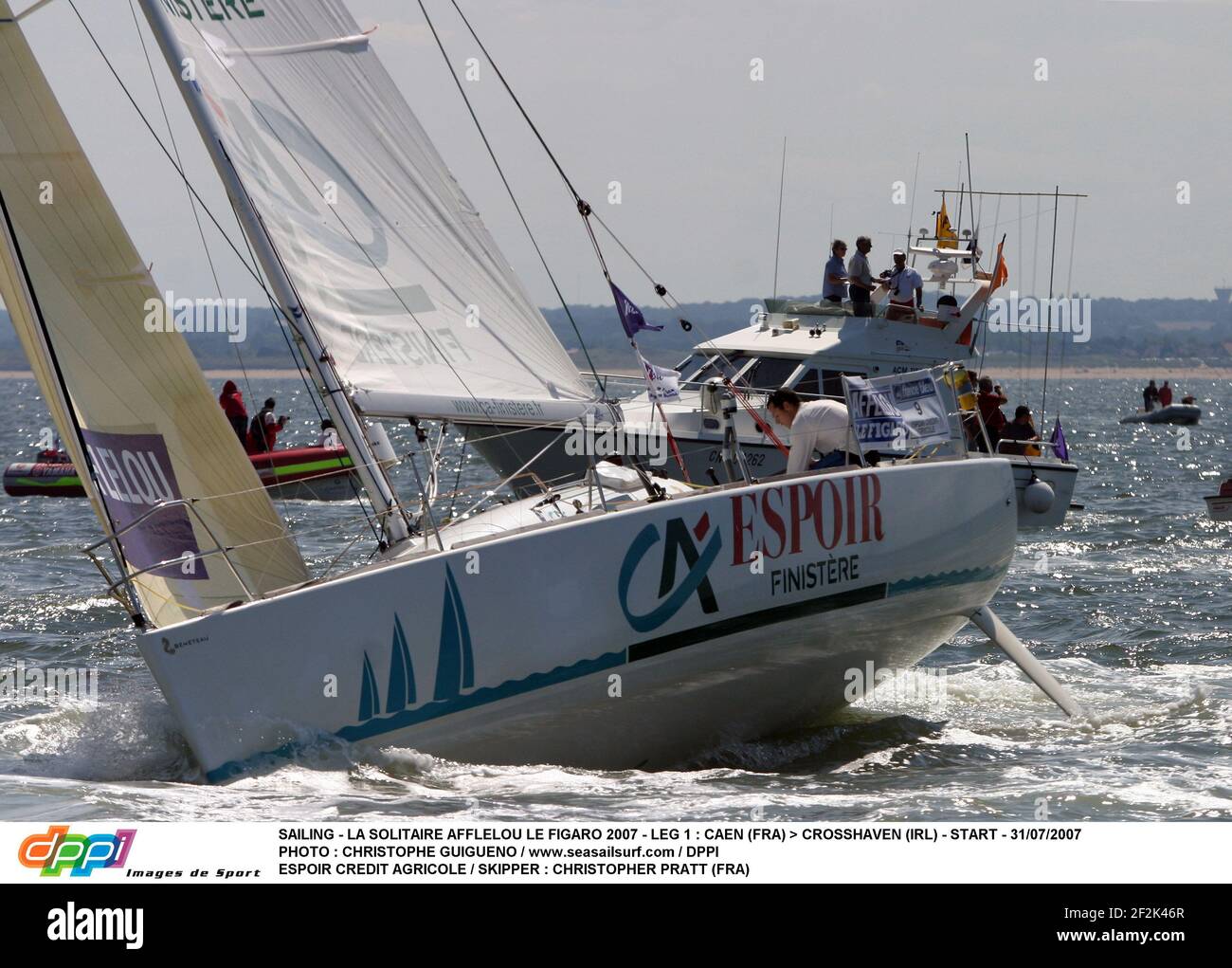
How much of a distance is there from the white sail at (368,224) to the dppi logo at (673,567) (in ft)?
3.83

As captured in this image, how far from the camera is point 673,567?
707 cm

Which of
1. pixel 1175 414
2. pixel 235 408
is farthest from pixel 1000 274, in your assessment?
pixel 1175 414

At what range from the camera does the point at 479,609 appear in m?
6.81

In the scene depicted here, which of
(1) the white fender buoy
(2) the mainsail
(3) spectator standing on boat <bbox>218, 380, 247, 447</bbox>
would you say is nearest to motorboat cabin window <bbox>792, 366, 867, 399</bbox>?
(1) the white fender buoy

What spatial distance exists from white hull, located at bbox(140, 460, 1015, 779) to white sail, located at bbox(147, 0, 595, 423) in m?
0.80

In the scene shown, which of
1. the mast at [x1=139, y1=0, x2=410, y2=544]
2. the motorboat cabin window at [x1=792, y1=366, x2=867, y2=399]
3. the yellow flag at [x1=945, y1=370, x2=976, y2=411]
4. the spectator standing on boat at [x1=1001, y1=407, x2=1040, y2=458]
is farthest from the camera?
the spectator standing on boat at [x1=1001, y1=407, x2=1040, y2=458]

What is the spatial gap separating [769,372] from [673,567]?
9.12 metres

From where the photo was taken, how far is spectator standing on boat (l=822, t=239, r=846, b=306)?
1667 centimetres

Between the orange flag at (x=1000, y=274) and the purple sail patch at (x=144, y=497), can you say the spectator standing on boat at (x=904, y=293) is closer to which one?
the orange flag at (x=1000, y=274)

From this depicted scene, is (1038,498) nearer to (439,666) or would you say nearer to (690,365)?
(690,365)

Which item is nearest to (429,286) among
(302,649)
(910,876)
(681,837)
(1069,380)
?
(302,649)

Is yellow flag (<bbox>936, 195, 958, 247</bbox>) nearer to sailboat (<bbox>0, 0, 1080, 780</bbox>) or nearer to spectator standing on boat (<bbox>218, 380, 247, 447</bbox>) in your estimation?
spectator standing on boat (<bbox>218, 380, 247, 447</bbox>)

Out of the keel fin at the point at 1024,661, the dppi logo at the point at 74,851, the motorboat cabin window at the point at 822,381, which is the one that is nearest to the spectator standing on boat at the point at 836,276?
the motorboat cabin window at the point at 822,381

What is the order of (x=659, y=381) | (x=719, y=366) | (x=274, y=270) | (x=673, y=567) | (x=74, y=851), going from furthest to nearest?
(x=719, y=366) < (x=659, y=381) < (x=274, y=270) < (x=673, y=567) < (x=74, y=851)
